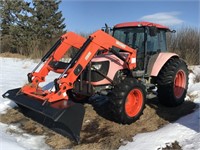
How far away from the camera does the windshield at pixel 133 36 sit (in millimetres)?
6821

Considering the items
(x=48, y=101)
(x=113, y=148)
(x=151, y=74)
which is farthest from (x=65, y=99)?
(x=151, y=74)

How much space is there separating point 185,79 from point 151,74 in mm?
1192

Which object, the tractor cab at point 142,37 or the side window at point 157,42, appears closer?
the tractor cab at point 142,37

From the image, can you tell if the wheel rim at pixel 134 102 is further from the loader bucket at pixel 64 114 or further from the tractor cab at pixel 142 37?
the loader bucket at pixel 64 114

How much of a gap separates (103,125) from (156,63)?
1.93m

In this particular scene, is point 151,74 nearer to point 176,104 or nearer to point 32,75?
point 176,104

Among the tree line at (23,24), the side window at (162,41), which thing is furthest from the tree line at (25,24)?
the side window at (162,41)

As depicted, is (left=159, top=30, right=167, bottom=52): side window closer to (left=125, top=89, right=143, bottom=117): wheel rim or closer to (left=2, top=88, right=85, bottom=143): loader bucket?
(left=125, top=89, right=143, bottom=117): wheel rim

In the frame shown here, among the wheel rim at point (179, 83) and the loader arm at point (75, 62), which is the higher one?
the loader arm at point (75, 62)

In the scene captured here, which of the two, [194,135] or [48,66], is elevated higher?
[48,66]

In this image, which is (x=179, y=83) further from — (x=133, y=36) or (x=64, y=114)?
(x=64, y=114)

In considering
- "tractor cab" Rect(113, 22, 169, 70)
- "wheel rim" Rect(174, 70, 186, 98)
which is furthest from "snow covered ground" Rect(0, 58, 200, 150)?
"tractor cab" Rect(113, 22, 169, 70)

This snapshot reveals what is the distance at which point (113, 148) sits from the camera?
4.75 meters

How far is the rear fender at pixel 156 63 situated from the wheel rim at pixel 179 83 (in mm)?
561
